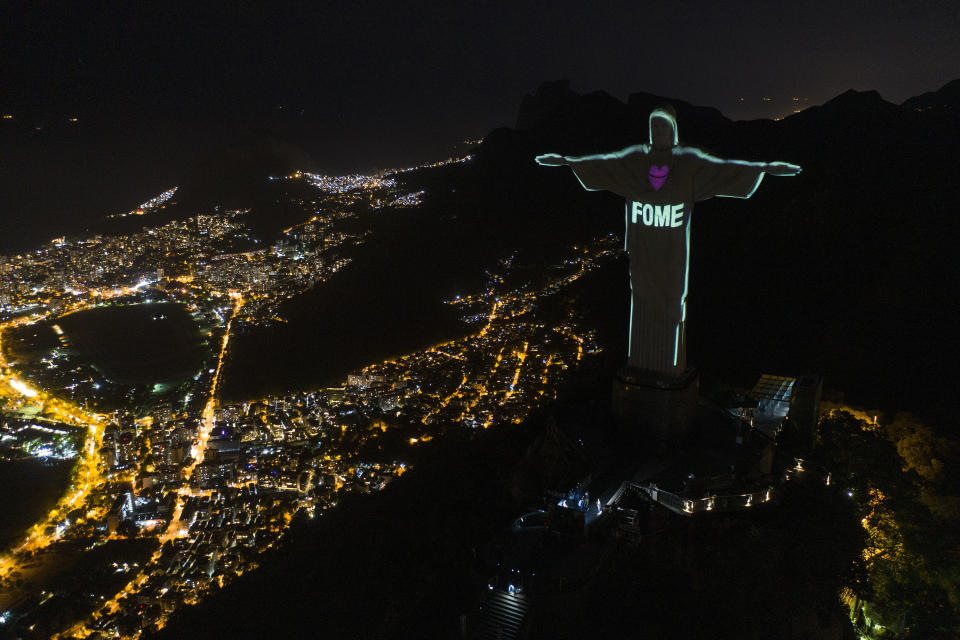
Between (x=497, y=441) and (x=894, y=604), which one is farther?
(x=497, y=441)

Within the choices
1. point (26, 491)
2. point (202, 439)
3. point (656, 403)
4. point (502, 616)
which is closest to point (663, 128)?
point (656, 403)

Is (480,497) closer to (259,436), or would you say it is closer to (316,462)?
(316,462)

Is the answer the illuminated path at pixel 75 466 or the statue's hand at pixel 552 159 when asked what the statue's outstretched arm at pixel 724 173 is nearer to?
the statue's hand at pixel 552 159

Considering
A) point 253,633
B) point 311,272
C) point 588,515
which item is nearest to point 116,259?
point 311,272

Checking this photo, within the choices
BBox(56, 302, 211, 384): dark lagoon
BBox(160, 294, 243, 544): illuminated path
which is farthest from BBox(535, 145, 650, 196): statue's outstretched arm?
BBox(56, 302, 211, 384): dark lagoon

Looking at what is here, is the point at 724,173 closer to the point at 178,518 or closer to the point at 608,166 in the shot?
the point at 608,166
